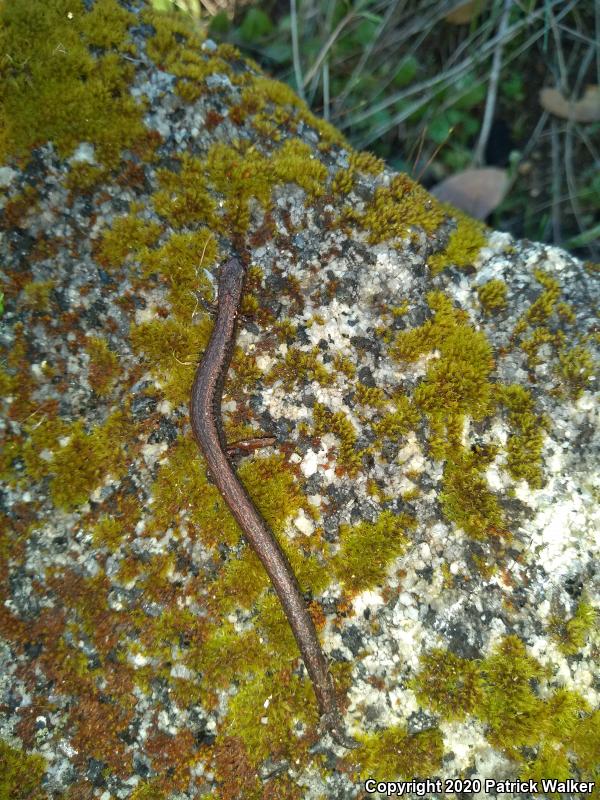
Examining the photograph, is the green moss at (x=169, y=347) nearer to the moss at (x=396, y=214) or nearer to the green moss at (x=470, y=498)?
the moss at (x=396, y=214)

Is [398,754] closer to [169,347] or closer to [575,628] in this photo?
[575,628]

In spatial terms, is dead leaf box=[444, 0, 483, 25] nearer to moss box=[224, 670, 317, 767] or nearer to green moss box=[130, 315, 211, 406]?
green moss box=[130, 315, 211, 406]

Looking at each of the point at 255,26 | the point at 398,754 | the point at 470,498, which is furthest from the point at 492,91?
the point at 398,754

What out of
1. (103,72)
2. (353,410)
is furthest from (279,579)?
(103,72)

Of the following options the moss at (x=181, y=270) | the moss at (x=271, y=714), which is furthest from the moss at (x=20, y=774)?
the moss at (x=181, y=270)

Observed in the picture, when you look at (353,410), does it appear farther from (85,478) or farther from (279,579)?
(85,478)

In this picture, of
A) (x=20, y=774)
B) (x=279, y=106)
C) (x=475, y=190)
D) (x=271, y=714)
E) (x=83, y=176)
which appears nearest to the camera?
(x=20, y=774)

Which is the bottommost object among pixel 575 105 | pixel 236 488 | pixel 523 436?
pixel 523 436
